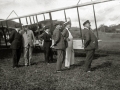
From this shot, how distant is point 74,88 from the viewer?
4.55 m

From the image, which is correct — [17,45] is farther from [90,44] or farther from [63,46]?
[90,44]

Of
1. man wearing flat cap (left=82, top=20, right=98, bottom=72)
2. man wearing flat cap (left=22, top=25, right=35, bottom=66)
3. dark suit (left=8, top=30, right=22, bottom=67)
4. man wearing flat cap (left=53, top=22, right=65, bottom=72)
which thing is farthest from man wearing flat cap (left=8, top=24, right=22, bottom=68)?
man wearing flat cap (left=82, top=20, right=98, bottom=72)

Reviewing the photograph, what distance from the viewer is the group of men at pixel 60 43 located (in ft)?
21.4

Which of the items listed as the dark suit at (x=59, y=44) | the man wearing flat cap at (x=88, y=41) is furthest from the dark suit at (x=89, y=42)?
the dark suit at (x=59, y=44)

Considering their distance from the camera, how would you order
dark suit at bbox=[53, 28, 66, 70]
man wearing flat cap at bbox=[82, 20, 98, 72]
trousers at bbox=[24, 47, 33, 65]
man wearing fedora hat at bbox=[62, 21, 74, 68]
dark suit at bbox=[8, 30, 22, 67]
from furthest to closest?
trousers at bbox=[24, 47, 33, 65] → dark suit at bbox=[8, 30, 22, 67] → man wearing fedora hat at bbox=[62, 21, 74, 68] → dark suit at bbox=[53, 28, 66, 70] → man wearing flat cap at bbox=[82, 20, 98, 72]

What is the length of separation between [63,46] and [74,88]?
2499 millimetres

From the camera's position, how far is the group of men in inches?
256

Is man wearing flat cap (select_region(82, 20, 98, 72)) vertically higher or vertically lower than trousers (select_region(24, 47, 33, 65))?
higher

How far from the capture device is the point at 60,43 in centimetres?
682

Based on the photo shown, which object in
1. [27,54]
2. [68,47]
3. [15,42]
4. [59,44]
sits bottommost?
[27,54]

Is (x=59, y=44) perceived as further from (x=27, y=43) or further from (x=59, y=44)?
(x=27, y=43)

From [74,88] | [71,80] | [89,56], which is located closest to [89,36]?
[89,56]

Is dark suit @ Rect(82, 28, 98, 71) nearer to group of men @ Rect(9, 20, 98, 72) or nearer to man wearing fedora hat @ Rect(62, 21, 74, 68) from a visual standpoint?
group of men @ Rect(9, 20, 98, 72)

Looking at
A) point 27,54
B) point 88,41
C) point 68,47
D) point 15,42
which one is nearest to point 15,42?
point 15,42
